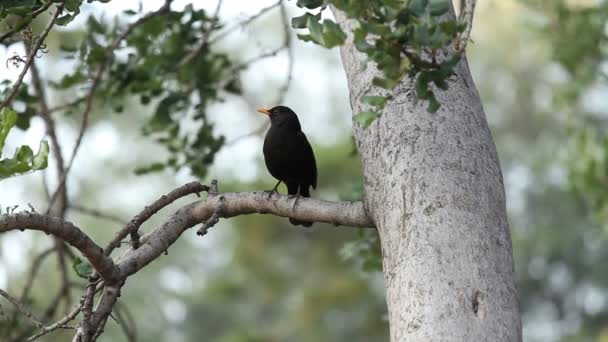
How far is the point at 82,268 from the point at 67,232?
0.26m

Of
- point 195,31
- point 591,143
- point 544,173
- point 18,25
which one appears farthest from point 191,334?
point 18,25

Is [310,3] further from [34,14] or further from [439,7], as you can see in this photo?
[34,14]

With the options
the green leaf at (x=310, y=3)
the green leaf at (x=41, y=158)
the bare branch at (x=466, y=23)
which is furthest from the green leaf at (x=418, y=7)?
the green leaf at (x=41, y=158)

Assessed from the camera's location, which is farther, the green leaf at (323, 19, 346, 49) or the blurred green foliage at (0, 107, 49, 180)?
the blurred green foliage at (0, 107, 49, 180)

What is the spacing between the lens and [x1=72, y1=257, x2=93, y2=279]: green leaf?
123 inches

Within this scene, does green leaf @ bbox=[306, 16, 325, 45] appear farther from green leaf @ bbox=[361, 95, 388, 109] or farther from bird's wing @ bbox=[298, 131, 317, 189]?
bird's wing @ bbox=[298, 131, 317, 189]

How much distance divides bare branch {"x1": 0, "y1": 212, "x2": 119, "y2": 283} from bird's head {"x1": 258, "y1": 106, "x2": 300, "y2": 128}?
104 inches

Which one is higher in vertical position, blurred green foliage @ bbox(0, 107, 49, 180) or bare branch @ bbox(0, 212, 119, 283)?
blurred green foliage @ bbox(0, 107, 49, 180)

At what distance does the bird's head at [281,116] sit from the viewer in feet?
18.5

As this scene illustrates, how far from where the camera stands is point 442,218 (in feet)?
9.34

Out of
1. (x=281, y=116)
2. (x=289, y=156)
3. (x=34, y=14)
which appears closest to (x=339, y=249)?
(x=281, y=116)

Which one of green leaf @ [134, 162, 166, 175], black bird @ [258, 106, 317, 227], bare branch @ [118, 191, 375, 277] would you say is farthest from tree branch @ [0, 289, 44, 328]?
black bird @ [258, 106, 317, 227]

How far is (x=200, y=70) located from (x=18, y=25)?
8.61 ft

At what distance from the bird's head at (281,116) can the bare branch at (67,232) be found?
104 inches
